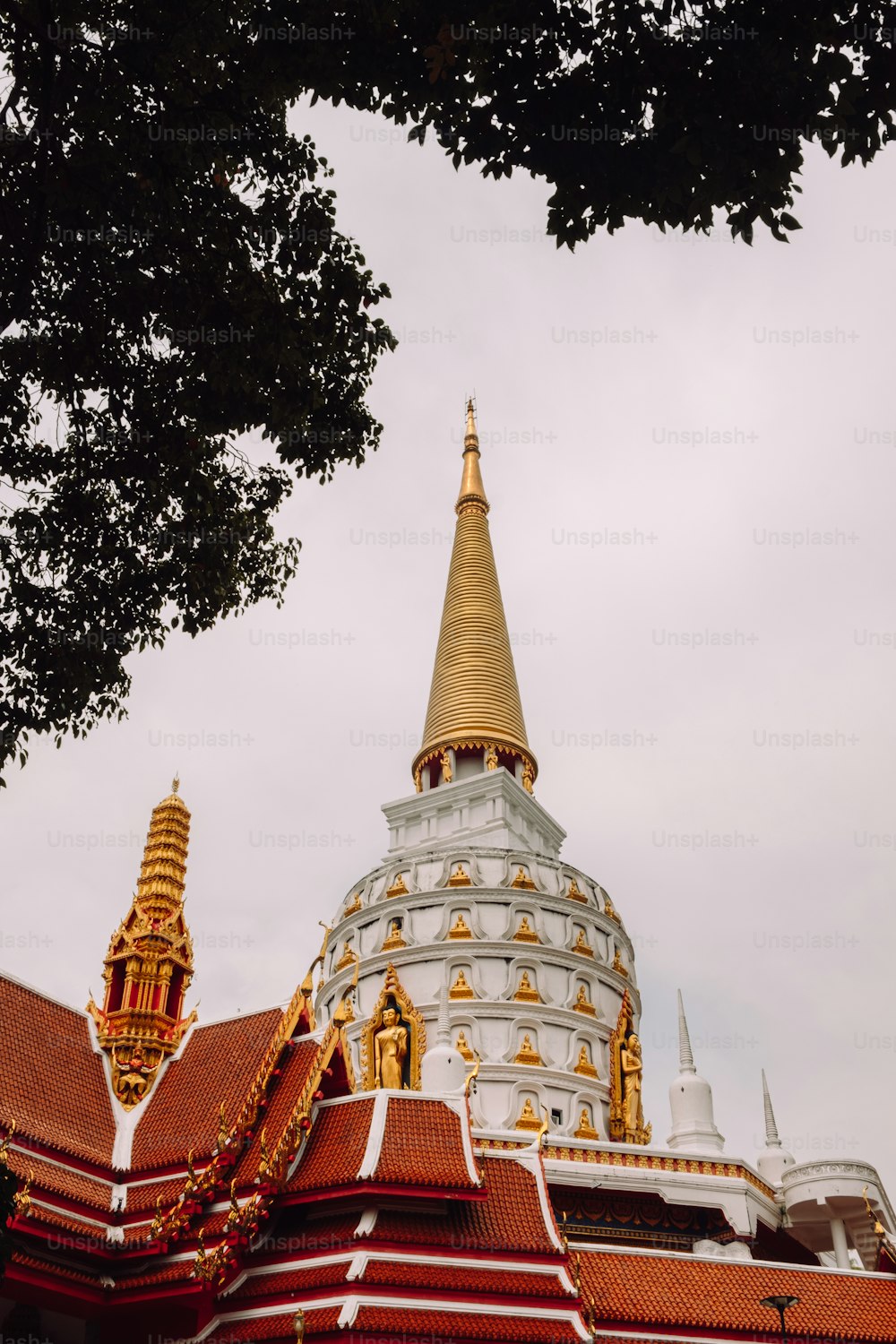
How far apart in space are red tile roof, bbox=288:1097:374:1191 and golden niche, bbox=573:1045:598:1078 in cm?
1465

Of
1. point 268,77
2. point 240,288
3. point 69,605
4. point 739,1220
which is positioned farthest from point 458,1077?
point 268,77

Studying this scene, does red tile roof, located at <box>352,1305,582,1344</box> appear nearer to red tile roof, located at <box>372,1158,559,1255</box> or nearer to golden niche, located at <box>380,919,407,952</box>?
red tile roof, located at <box>372,1158,559,1255</box>

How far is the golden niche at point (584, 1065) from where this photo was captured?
3216cm

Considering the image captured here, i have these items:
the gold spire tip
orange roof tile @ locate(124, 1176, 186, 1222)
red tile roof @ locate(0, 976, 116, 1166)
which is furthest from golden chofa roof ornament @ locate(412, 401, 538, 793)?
orange roof tile @ locate(124, 1176, 186, 1222)

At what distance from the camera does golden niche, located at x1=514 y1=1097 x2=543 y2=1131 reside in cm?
2998

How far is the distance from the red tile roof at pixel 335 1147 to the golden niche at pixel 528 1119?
1235 centimetres

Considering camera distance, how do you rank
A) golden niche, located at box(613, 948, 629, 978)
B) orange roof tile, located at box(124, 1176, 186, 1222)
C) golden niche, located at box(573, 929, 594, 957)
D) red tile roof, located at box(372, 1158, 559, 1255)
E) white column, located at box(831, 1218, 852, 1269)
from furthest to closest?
golden niche, located at box(613, 948, 629, 978) → golden niche, located at box(573, 929, 594, 957) → white column, located at box(831, 1218, 852, 1269) → orange roof tile, located at box(124, 1176, 186, 1222) → red tile roof, located at box(372, 1158, 559, 1255)

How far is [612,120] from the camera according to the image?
9.48m

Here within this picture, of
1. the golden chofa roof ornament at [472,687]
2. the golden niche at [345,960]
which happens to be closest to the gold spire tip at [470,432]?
the golden chofa roof ornament at [472,687]

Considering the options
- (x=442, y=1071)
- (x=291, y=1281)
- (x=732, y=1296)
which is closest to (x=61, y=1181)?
(x=291, y=1281)

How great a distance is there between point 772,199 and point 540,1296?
1388 centimetres

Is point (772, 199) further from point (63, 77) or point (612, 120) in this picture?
point (63, 77)

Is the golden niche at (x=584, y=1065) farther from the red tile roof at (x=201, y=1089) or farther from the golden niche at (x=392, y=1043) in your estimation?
the red tile roof at (x=201, y=1089)

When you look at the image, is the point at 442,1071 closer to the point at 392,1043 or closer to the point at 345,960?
the point at 392,1043
